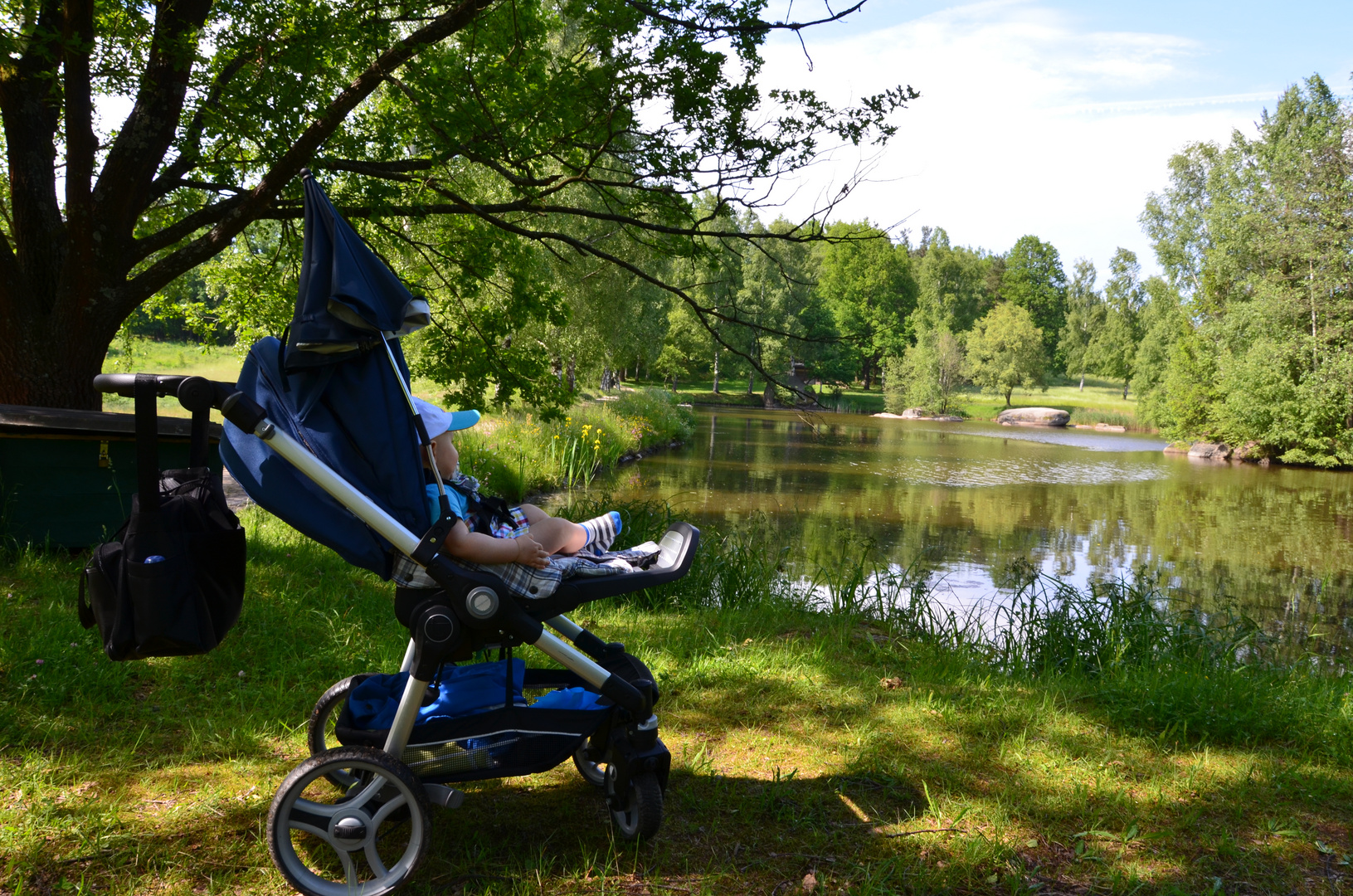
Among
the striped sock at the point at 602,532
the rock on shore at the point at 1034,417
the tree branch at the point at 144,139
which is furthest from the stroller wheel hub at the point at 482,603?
the rock on shore at the point at 1034,417

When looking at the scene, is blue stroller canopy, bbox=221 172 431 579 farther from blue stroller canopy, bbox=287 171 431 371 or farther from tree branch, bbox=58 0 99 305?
tree branch, bbox=58 0 99 305

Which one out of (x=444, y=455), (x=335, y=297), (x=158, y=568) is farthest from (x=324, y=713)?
(x=335, y=297)

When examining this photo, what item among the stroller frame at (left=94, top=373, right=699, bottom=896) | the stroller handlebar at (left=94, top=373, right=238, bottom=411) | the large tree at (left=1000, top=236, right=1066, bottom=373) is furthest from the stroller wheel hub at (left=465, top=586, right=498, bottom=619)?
the large tree at (left=1000, top=236, right=1066, bottom=373)

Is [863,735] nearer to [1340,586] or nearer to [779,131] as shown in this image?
[779,131]

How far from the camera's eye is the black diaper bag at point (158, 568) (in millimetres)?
2365

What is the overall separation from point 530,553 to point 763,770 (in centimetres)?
151

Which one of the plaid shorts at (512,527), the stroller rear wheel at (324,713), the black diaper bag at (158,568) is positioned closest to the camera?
the black diaper bag at (158,568)

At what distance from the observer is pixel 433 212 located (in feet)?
21.6

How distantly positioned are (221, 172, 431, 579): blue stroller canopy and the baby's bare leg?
37cm

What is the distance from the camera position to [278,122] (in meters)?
5.49

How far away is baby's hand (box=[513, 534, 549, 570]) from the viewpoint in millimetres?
2602

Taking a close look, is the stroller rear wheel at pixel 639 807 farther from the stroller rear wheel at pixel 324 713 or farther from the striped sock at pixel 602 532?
the stroller rear wheel at pixel 324 713

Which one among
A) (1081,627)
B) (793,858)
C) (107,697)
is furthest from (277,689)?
(1081,627)

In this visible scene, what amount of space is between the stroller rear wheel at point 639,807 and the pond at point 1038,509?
137 inches
